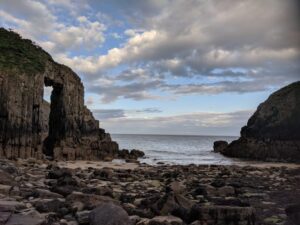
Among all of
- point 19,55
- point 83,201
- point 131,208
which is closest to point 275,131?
point 19,55

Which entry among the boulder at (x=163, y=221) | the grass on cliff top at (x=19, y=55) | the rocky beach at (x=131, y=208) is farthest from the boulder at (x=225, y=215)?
the grass on cliff top at (x=19, y=55)

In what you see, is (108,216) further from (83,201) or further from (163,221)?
(83,201)

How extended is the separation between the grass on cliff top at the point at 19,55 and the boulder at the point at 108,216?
85.4ft

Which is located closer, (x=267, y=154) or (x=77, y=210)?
(x=77, y=210)

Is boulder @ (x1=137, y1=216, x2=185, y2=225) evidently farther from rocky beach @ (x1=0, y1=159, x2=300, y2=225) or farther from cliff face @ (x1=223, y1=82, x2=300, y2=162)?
cliff face @ (x1=223, y1=82, x2=300, y2=162)

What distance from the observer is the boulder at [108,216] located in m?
8.89

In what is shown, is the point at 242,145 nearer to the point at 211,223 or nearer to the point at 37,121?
the point at 37,121

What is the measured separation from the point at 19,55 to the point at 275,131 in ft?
123

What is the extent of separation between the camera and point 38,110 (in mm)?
34750

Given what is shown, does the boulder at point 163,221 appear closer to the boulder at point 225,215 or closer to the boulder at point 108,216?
the boulder at point 225,215

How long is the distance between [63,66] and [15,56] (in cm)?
646

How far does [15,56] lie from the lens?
→ 3600cm

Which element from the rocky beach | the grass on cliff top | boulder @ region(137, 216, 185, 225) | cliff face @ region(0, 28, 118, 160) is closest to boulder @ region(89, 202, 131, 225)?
the rocky beach

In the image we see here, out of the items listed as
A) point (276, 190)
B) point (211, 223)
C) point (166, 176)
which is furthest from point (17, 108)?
point (211, 223)
